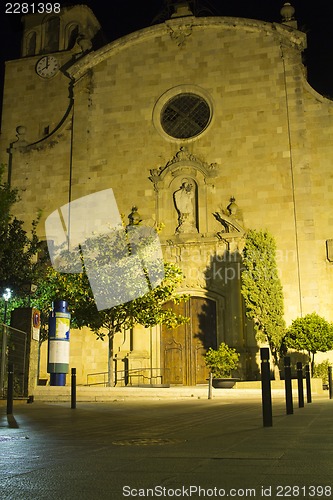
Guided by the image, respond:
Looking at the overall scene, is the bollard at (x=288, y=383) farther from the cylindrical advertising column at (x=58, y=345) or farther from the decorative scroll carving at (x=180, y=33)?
the decorative scroll carving at (x=180, y=33)

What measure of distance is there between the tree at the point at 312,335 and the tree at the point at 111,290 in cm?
391

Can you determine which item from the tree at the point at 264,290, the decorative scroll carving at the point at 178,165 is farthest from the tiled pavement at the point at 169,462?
the decorative scroll carving at the point at 178,165

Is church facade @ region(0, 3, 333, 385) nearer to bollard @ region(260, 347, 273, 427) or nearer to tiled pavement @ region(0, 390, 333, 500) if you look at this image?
bollard @ region(260, 347, 273, 427)

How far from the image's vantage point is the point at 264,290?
847 inches

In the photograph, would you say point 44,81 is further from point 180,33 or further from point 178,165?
point 178,165

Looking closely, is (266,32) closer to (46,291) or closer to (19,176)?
(19,176)

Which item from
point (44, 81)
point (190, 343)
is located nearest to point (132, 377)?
point (190, 343)

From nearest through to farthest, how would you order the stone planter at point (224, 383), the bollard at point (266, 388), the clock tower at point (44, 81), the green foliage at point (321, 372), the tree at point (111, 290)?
the bollard at point (266, 388), the stone planter at point (224, 383), the tree at point (111, 290), the green foliage at point (321, 372), the clock tower at point (44, 81)

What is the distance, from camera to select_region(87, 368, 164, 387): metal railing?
22859 millimetres

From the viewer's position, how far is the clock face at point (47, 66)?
93.7ft

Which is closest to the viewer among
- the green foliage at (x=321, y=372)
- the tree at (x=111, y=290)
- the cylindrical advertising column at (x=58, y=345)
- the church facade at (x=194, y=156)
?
the cylindrical advertising column at (x=58, y=345)

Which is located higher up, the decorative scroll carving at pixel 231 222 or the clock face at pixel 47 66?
the clock face at pixel 47 66

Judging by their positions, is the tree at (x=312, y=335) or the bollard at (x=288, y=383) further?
the tree at (x=312, y=335)

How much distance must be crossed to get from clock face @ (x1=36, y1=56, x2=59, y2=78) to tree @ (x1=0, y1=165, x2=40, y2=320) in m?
8.68
